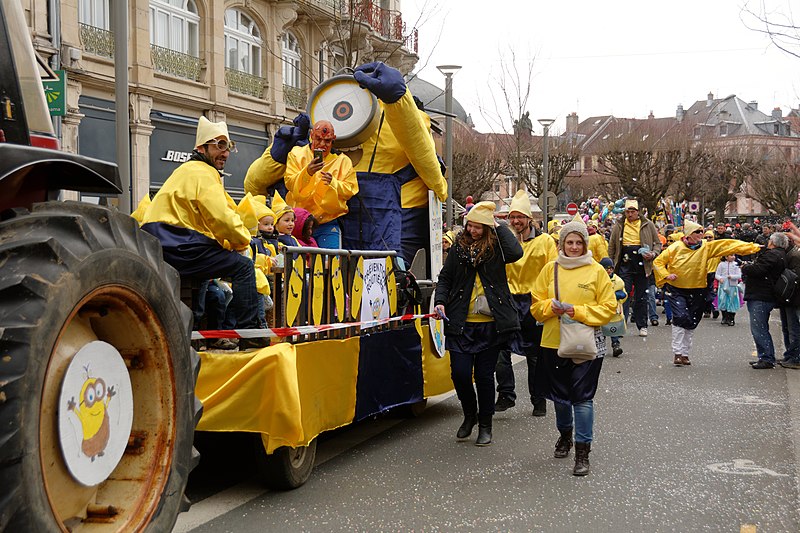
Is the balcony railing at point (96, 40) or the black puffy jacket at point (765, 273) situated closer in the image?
the black puffy jacket at point (765, 273)

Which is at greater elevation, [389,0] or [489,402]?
[389,0]

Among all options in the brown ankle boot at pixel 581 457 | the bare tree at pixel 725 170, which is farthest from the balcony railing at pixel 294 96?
the bare tree at pixel 725 170

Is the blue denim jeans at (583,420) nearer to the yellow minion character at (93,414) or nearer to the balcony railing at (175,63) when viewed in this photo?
the yellow minion character at (93,414)

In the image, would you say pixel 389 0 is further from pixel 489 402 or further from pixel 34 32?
pixel 489 402

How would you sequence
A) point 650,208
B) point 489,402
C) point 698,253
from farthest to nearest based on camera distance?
point 650,208, point 698,253, point 489,402

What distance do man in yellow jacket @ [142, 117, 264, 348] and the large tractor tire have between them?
1764mm

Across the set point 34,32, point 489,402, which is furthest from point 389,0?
point 489,402

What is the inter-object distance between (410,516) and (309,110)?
422cm

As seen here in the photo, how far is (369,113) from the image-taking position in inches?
315

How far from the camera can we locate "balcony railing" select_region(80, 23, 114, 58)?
69.0 ft

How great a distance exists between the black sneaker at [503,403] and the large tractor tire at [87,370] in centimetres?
540

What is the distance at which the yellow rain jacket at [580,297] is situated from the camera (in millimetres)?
6617

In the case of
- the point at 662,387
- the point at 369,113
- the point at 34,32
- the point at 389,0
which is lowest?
the point at 662,387

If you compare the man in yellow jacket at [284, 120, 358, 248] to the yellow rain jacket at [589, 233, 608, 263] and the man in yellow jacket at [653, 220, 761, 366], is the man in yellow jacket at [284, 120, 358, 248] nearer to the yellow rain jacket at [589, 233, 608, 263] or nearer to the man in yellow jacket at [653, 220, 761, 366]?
the man in yellow jacket at [653, 220, 761, 366]
